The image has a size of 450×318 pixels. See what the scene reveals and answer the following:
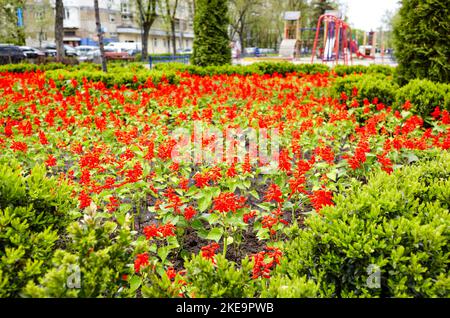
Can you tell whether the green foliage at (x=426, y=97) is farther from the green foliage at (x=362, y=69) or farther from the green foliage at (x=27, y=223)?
A: the green foliage at (x=27, y=223)

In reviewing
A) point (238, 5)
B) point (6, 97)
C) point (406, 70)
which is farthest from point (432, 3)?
point (238, 5)

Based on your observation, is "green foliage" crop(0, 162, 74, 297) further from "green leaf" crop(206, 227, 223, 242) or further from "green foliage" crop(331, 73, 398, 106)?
"green foliage" crop(331, 73, 398, 106)

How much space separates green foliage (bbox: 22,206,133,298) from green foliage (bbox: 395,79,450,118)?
5.19 m

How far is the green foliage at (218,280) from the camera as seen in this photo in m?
1.89

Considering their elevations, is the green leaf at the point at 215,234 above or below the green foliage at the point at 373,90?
below

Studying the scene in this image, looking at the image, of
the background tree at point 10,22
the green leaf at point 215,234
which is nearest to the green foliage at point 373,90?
the green leaf at point 215,234

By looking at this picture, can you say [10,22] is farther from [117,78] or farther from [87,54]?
[117,78]

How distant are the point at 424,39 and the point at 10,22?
36.2 meters

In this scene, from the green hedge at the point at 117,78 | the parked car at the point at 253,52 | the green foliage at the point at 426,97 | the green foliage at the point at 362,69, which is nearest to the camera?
the green foliage at the point at 426,97

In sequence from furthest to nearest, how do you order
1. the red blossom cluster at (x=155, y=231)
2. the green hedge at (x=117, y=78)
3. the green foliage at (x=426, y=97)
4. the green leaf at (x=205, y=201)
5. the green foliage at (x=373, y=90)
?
the green hedge at (x=117, y=78)
the green foliage at (x=373, y=90)
the green foliage at (x=426, y=97)
the green leaf at (x=205, y=201)
the red blossom cluster at (x=155, y=231)

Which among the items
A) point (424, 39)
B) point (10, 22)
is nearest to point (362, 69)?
point (424, 39)

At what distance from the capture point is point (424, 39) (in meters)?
6.72

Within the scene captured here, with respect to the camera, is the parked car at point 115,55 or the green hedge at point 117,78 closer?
the green hedge at point 117,78

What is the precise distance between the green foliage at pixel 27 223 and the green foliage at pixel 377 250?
137 cm
